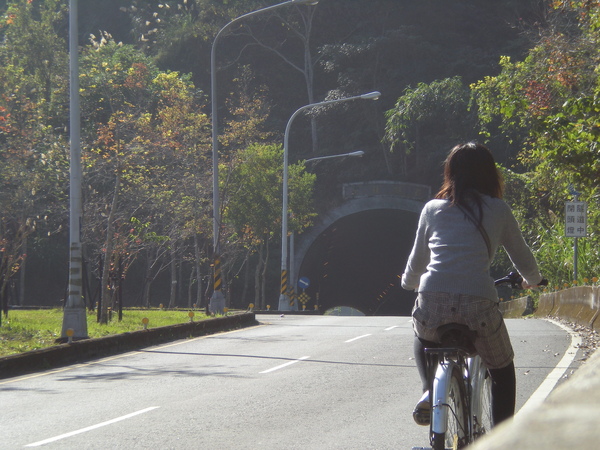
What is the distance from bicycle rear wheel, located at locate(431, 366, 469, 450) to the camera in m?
4.27

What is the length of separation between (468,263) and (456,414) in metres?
0.73

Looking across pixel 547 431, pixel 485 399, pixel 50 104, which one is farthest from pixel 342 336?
pixel 50 104

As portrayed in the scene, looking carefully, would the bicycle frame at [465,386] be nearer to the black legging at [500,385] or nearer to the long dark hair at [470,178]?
the black legging at [500,385]

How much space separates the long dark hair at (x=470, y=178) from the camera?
4.50 m

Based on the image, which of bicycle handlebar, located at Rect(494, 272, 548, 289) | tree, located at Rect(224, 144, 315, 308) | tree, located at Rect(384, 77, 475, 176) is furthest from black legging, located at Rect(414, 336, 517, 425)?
tree, located at Rect(384, 77, 475, 176)

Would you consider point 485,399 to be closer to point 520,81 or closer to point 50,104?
point 520,81

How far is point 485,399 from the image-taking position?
16.1ft

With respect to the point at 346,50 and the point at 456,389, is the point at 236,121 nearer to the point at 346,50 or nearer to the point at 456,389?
the point at 346,50

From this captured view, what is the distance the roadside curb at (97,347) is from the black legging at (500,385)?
8.51 metres

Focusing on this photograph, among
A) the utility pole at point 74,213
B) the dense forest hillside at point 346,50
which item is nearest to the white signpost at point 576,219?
the utility pole at point 74,213

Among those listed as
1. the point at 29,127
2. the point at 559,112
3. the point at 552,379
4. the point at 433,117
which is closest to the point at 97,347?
the point at 552,379

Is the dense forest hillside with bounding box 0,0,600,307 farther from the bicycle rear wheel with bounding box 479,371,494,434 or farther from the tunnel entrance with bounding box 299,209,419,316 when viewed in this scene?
the bicycle rear wheel with bounding box 479,371,494,434

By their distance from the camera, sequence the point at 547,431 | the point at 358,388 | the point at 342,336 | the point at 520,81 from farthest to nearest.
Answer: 1. the point at 520,81
2. the point at 342,336
3. the point at 358,388
4. the point at 547,431

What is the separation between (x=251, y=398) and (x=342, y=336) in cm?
809
